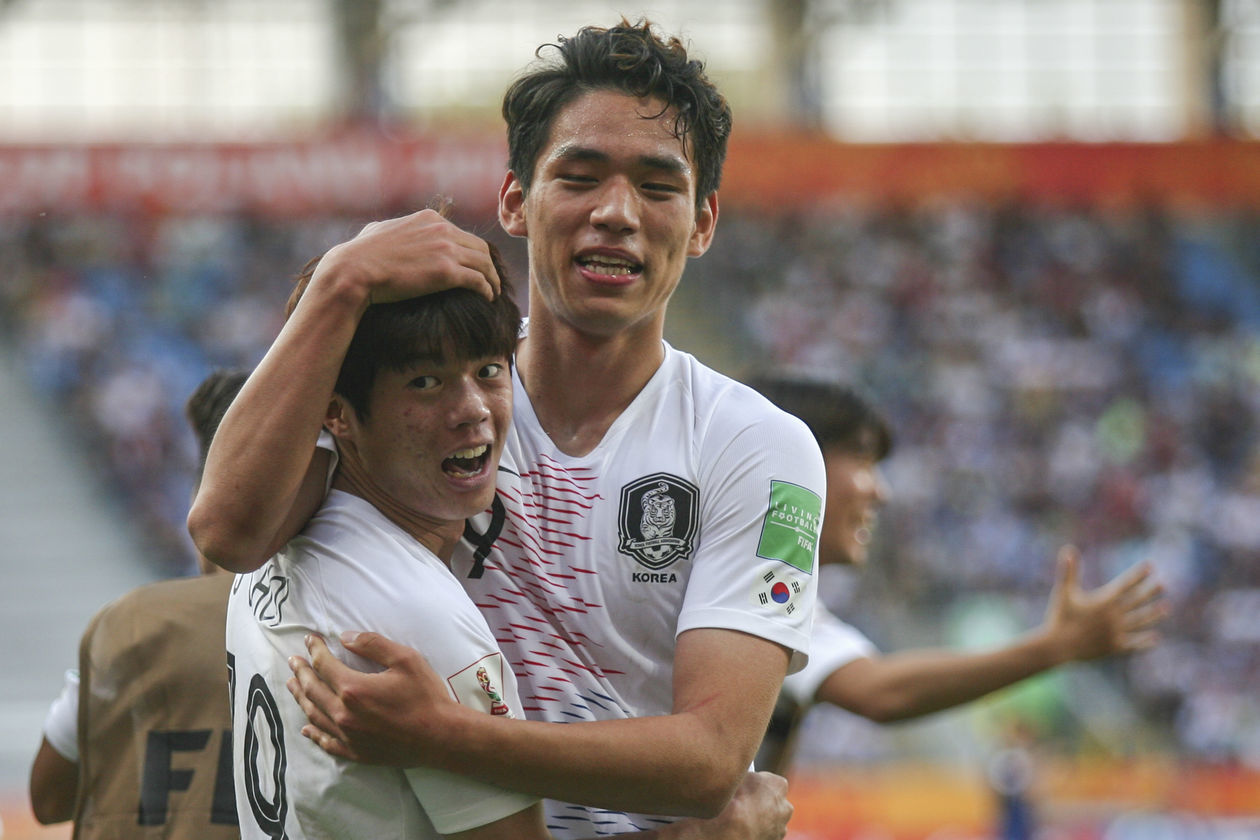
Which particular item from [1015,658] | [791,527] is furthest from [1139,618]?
[791,527]

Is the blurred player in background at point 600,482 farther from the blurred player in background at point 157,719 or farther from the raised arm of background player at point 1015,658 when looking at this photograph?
the raised arm of background player at point 1015,658

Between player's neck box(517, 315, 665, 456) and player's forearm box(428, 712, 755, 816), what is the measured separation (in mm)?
674

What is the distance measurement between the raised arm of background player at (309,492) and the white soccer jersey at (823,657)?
2.20 meters

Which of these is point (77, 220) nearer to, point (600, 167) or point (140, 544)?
point (140, 544)

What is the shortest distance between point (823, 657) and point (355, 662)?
2.71 meters

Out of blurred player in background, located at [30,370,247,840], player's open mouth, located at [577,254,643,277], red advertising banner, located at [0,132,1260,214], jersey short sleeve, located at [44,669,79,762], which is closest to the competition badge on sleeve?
player's open mouth, located at [577,254,643,277]

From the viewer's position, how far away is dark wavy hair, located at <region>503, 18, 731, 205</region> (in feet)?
8.71

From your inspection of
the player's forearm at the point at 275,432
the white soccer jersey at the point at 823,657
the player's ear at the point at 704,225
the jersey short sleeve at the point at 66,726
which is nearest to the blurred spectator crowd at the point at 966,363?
the white soccer jersey at the point at 823,657

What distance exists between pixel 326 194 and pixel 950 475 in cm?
835

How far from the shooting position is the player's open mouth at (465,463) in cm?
229

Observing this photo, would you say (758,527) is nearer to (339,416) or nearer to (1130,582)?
(339,416)

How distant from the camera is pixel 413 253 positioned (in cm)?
221

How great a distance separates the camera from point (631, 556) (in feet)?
8.29

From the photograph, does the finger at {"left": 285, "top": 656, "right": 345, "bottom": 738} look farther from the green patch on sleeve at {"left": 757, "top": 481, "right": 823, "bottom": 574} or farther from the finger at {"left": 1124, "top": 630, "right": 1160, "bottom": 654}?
the finger at {"left": 1124, "top": 630, "right": 1160, "bottom": 654}
